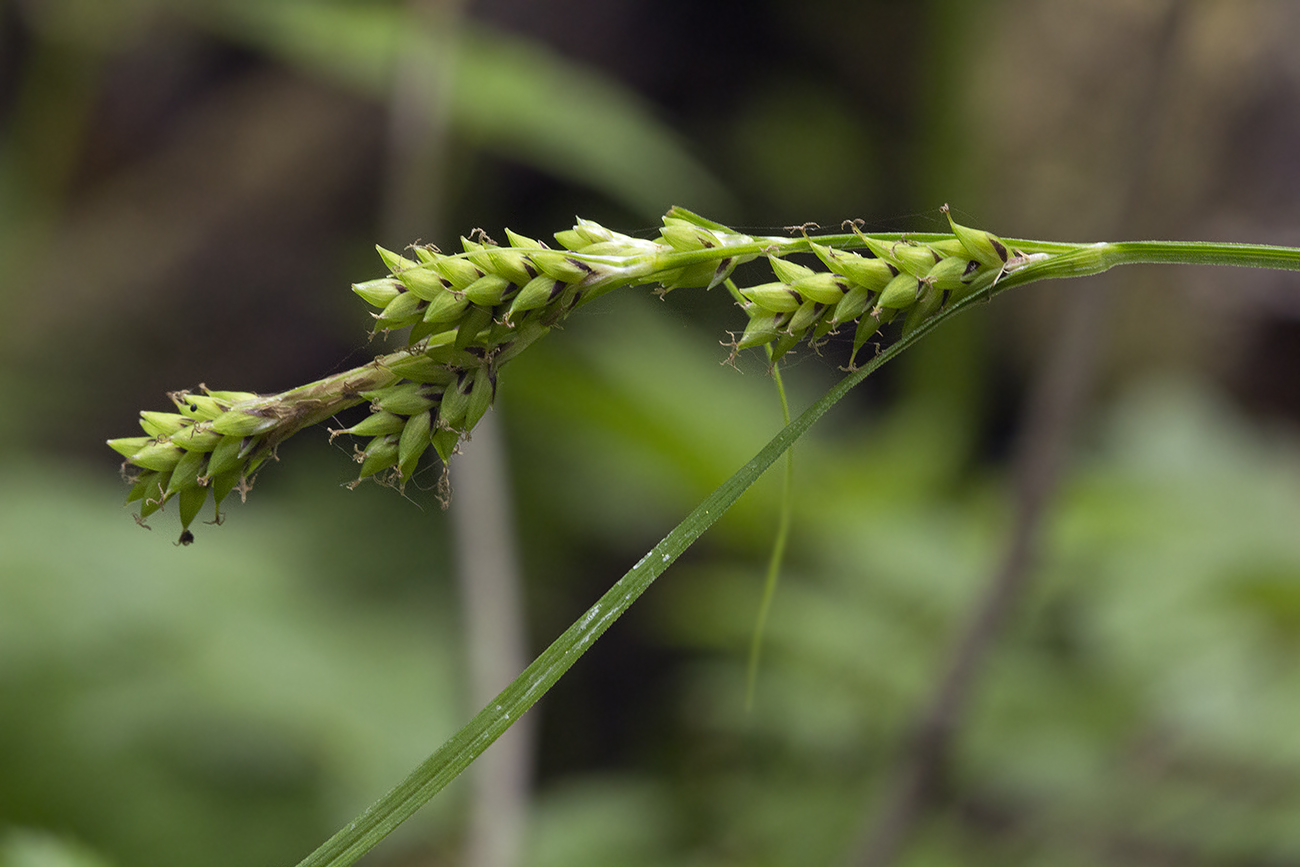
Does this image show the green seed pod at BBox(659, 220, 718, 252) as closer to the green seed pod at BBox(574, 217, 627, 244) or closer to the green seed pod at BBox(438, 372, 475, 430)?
the green seed pod at BBox(574, 217, 627, 244)

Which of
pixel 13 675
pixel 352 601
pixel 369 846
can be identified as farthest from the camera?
pixel 352 601

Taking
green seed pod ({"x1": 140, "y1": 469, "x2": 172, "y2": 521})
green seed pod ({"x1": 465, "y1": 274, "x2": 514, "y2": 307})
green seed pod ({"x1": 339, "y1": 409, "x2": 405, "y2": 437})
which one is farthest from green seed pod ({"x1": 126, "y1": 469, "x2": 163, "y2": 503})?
green seed pod ({"x1": 465, "y1": 274, "x2": 514, "y2": 307})

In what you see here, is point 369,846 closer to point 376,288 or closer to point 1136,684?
point 376,288

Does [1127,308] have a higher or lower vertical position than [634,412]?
higher

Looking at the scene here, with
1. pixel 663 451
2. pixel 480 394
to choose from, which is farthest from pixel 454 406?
pixel 663 451

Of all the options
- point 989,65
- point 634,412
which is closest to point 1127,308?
point 989,65

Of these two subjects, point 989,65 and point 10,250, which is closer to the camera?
point 10,250

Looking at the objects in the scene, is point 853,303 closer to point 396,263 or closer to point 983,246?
point 983,246
